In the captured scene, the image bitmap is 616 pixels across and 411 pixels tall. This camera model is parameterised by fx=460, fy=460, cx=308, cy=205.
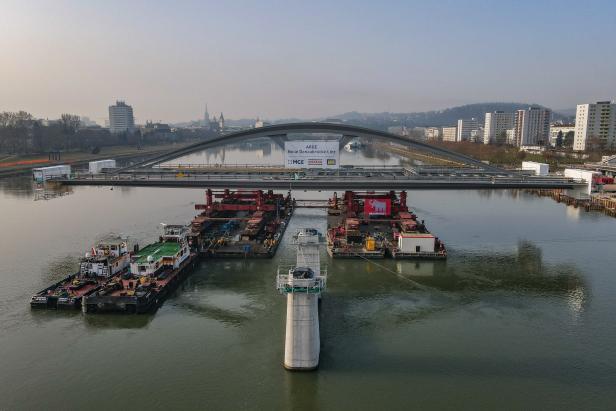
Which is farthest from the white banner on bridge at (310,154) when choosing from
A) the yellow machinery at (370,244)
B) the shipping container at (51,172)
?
the shipping container at (51,172)

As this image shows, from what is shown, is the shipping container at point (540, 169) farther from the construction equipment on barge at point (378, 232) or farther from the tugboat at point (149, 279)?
the tugboat at point (149, 279)

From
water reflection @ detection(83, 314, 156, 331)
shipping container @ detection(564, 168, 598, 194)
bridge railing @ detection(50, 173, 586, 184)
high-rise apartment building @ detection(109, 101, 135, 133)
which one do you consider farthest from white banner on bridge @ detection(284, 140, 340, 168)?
high-rise apartment building @ detection(109, 101, 135, 133)

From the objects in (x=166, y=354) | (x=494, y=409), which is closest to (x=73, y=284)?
(x=166, y=354)

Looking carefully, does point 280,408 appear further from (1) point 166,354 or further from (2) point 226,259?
(2) point 226,259

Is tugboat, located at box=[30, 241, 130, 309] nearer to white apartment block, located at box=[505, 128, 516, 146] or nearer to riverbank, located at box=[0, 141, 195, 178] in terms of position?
riverbank, located at box=[0, 141, 195, 178]

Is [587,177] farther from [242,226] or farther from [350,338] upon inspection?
[242,226]
